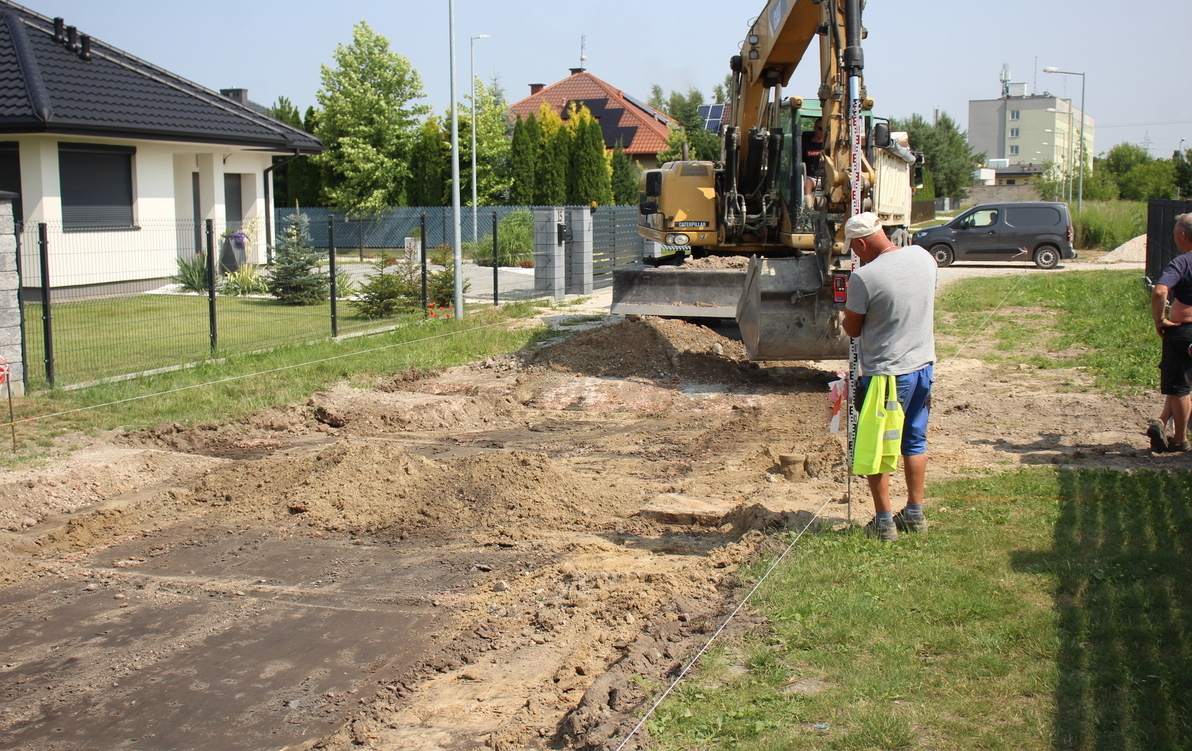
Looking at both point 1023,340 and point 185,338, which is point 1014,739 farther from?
point 185,338

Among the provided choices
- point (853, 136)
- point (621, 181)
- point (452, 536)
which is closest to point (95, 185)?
point (452, 536)

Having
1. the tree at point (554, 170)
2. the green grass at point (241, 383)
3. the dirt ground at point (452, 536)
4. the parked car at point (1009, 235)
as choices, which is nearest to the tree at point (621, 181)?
the tree at point (554, 170)

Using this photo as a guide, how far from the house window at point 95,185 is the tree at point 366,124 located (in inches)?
686

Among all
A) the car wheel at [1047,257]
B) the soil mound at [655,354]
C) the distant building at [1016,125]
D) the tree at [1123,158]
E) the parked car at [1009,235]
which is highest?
the distant building at [1016,125]

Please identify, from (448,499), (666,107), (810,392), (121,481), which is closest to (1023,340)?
(810,392)

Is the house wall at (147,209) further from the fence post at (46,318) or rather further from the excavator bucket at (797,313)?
the excavator bucket at (797,313)

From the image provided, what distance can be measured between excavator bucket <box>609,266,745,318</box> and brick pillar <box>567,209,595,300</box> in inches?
345

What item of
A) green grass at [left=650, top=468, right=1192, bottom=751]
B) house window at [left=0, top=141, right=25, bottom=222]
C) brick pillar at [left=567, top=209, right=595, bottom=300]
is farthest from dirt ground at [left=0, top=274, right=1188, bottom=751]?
house window at [left=0, top=141, right=25, bottom=222]

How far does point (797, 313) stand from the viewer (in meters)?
10.9

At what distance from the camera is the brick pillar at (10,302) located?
10.9 m

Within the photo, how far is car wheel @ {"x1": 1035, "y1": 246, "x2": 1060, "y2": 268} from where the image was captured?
28.6m

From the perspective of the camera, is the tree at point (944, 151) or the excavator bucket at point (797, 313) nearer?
the excavator bucket at point (797, 313)

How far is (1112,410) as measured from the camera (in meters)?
9.93

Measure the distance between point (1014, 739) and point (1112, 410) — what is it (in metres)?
7.06
